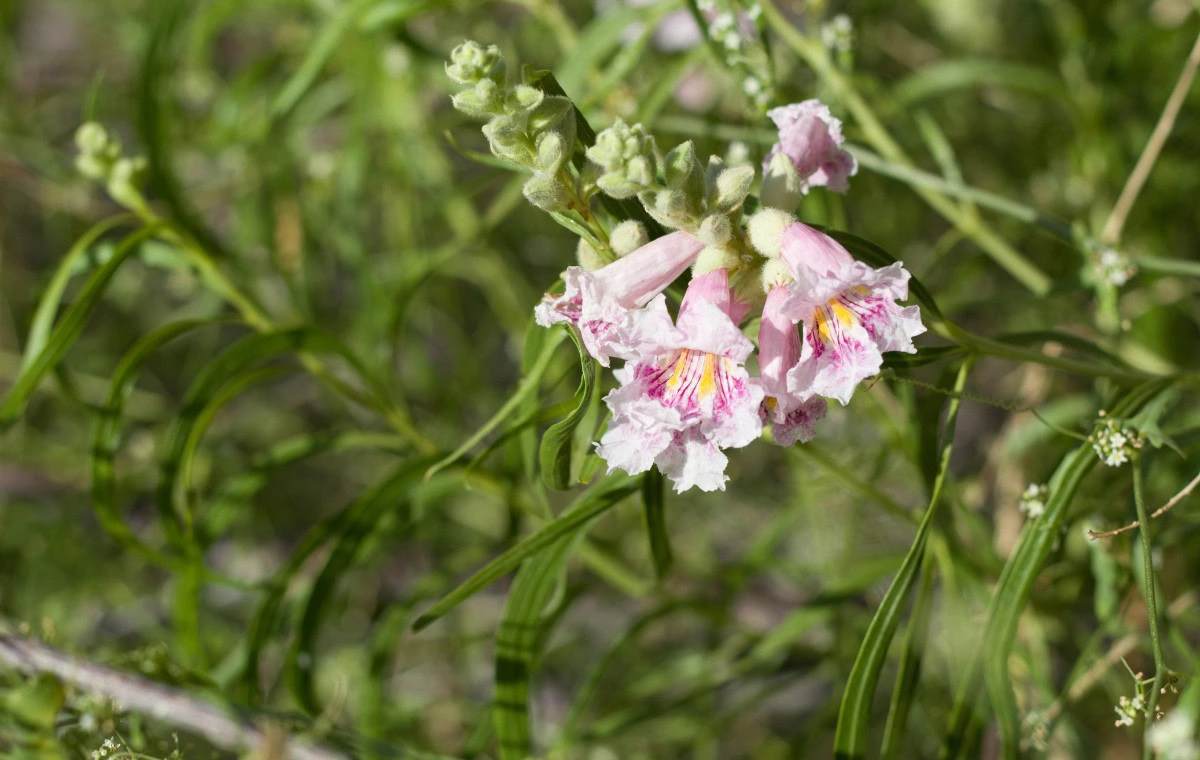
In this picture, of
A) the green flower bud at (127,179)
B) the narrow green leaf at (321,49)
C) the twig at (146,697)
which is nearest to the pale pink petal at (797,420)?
the twig at (146,697)

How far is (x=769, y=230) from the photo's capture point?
905 millimetres

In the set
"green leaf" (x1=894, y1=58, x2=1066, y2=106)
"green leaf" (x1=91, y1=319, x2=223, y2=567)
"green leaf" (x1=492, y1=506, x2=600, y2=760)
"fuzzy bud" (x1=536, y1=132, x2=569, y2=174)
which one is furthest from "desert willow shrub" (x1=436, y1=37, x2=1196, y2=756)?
"green leaf" (x1=894, y1=58, x2=1066, y2=106)

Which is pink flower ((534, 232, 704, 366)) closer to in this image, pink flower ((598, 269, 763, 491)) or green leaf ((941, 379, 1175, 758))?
pink flower ((598, 269, 763, 491))

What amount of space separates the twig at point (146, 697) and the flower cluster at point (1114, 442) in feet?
2.81

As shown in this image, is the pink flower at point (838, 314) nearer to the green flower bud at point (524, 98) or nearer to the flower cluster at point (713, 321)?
the flower cluster at point (713, 321)

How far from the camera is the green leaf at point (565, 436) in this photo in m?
0.89

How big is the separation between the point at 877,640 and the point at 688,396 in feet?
1.16

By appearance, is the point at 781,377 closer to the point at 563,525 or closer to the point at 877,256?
the point at 877,256

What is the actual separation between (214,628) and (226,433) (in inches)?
22.0

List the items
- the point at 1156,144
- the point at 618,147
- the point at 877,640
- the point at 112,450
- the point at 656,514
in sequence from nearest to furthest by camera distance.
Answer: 1. the point at 618,147
2. the point at 877,640
3. the point at 656,514
4. the point at 112,450
5. the point at 1156,144

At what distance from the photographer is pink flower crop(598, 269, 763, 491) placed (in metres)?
0.86

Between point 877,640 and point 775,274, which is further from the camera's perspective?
point 877,640

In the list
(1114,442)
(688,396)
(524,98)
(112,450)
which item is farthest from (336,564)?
(1114,442)

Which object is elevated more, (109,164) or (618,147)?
(618,147)
